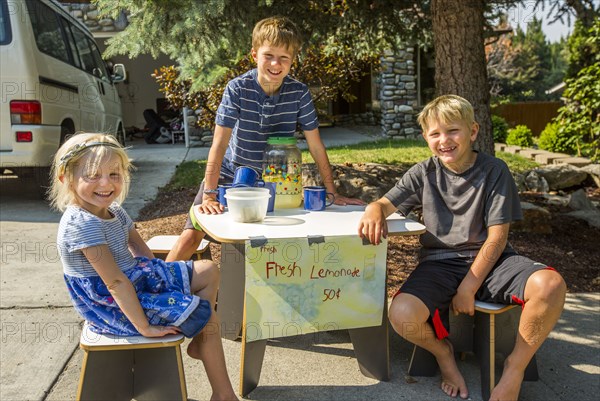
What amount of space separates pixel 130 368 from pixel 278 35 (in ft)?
5.78

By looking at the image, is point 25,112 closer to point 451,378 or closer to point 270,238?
point 270,238

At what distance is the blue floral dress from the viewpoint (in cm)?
225

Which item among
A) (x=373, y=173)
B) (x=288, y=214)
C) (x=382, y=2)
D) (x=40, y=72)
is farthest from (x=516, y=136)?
(x=288, y=214)

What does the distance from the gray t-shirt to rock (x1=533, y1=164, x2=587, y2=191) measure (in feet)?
18.8

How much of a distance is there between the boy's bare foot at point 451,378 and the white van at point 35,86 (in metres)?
3.76

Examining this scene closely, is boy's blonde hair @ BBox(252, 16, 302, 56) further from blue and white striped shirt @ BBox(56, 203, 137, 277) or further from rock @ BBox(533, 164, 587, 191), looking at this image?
rock @ BBox(533, 164, 587, 191)

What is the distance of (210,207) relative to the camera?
9.68ft

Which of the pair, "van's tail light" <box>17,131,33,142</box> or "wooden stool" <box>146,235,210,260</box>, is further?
"van's tail light" <box>17,131,33,142</box>

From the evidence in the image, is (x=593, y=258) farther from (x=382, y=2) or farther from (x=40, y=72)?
(x=40, y=72)

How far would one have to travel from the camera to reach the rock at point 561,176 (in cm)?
A: 813

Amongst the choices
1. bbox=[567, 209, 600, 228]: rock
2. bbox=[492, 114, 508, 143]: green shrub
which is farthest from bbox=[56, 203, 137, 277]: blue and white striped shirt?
bbox=[492, 114, 508, 143]: green shrub

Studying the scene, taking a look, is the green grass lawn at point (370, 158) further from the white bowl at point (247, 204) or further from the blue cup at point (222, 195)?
the white bowl at point (247, 204)

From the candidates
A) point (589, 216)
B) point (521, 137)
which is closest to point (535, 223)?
point (589, 216)

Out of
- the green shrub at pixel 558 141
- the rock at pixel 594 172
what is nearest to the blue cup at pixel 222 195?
the rock at pixel 594 172
